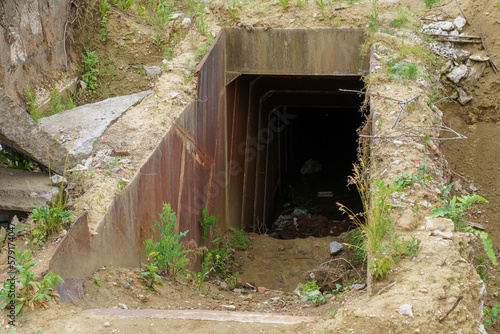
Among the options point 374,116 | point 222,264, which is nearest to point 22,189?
point 222,264

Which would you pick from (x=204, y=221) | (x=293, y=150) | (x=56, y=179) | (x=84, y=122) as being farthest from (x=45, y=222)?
(x=293, y=150)

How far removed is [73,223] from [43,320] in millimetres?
745

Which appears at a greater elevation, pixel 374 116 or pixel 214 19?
pixel 214 19

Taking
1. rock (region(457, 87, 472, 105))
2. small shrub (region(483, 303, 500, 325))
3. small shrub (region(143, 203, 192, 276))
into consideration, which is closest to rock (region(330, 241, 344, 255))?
small shrub (region(483, 303, 500, 325))

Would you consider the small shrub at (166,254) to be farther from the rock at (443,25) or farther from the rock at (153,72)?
the rock at (443,25)

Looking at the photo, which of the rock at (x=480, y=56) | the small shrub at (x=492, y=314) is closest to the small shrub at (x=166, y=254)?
the small shrub at (x=492, y=314)

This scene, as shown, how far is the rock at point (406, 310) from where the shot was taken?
2.73 metres

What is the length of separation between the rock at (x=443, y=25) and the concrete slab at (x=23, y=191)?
4.99m

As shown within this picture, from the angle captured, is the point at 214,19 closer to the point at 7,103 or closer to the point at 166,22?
the point at 166,22

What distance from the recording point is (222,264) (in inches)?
226

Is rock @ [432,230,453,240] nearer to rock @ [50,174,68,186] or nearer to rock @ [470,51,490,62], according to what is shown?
rock @ [50,174,68,186]

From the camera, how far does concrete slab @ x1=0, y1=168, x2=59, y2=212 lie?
3473 mm

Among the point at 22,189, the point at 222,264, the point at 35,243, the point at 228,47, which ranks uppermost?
the point at 228,47

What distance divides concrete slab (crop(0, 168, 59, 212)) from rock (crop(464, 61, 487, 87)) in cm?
481
